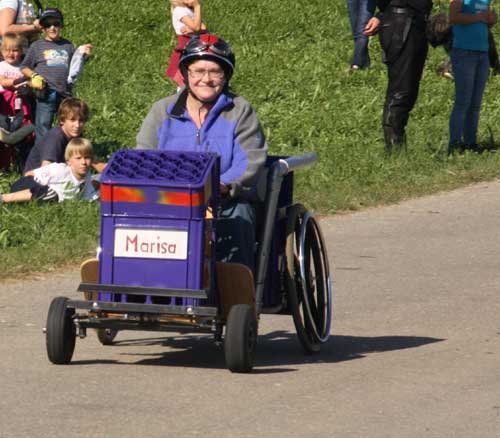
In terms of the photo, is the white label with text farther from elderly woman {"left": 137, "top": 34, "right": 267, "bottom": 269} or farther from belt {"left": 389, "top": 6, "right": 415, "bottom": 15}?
belt {"left": 389, "top": 6, "right": 415, "bottom": 15}

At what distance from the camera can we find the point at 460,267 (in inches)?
381

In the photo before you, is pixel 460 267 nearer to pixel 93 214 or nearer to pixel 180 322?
pixel 93 214

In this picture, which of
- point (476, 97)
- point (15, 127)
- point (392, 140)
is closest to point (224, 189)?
point (15, 127)

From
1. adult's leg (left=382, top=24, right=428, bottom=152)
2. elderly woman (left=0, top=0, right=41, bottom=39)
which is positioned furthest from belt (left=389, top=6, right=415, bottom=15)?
elderly woman (left=0, top=0, right=41, bottom=39)

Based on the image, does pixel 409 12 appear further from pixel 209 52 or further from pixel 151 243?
pixel 151 243

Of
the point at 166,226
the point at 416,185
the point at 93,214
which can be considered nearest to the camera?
the point at 166,226

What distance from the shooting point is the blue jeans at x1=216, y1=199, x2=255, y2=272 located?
695 centimetres

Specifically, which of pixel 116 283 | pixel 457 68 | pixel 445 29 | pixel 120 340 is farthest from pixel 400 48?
pixel 116 283

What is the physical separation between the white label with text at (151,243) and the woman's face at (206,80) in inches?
32.8

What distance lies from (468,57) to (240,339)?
7.31 meters

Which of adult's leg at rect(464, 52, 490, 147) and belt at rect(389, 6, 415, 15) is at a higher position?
belt at rect(389, 6, 415, 15)

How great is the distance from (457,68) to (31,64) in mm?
3770

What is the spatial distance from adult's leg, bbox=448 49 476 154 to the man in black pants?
1.04 ft

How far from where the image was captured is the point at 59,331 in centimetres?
677
